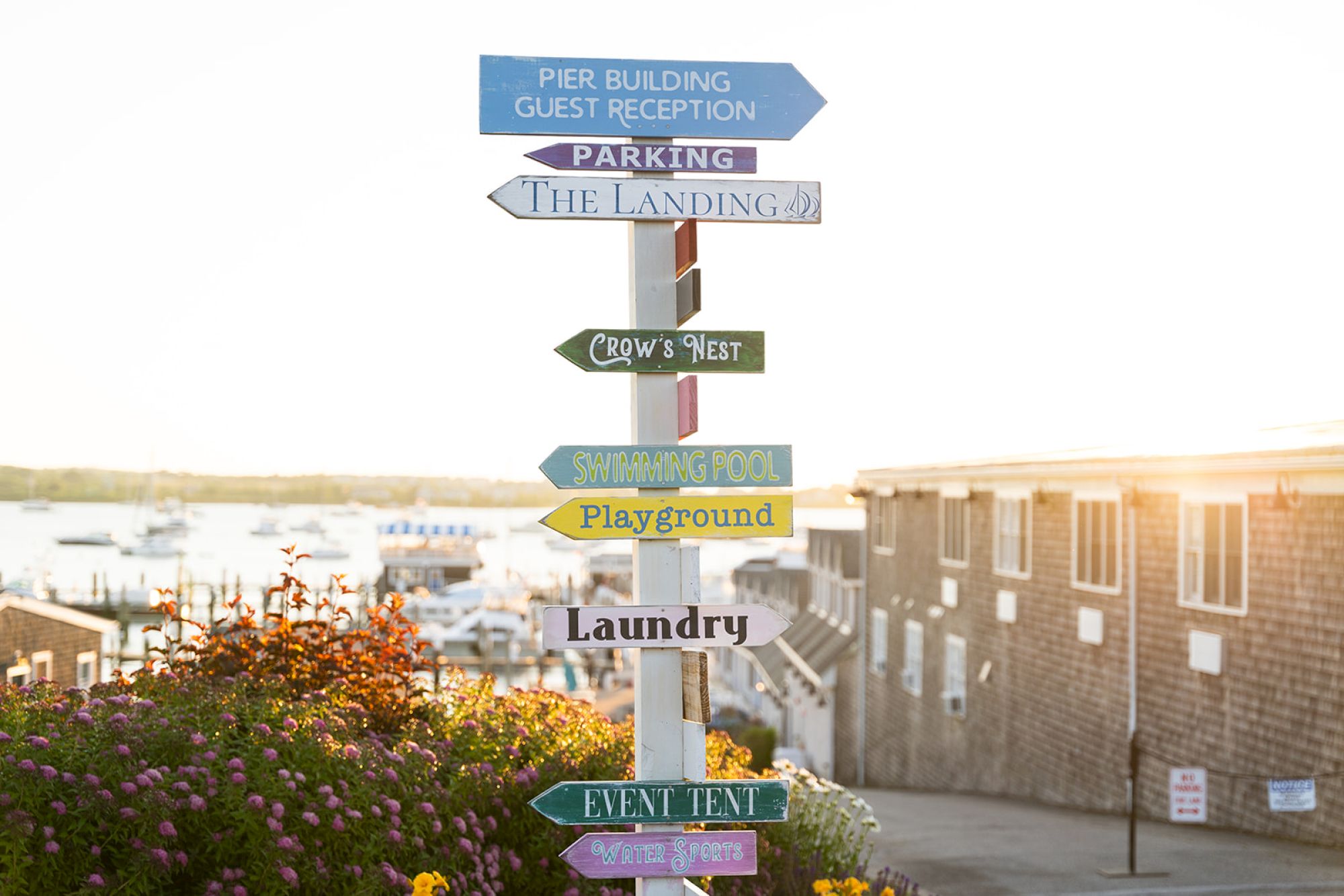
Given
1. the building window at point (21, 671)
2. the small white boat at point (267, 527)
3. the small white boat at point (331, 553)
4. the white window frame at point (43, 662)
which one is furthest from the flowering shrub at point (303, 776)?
the small white boat at point (267, 527)

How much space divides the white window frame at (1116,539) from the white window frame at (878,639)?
398 inches

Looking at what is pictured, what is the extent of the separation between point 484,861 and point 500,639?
62.9 m

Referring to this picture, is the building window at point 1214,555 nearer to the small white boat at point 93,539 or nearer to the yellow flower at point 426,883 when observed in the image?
the yellow flower at point 426,883

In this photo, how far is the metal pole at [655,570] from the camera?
538cm

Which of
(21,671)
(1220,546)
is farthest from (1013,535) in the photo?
(21,671)

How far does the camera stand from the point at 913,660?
25.8 metres

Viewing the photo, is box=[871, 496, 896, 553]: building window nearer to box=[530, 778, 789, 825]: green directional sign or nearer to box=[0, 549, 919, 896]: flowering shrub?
box=[0, 549, 919, 896]: flowering shrub

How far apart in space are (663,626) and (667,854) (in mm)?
948

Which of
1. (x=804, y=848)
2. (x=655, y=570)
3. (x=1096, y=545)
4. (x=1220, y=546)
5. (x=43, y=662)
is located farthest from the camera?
(x=43, y=662)

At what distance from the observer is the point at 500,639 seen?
6806 cm

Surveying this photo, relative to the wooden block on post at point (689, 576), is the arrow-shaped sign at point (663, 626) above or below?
below

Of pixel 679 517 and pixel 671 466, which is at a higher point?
pixel 671 466

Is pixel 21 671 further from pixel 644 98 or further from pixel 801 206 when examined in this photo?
pixel 801 206

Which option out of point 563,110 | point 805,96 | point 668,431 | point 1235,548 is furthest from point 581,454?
point 1235,548
